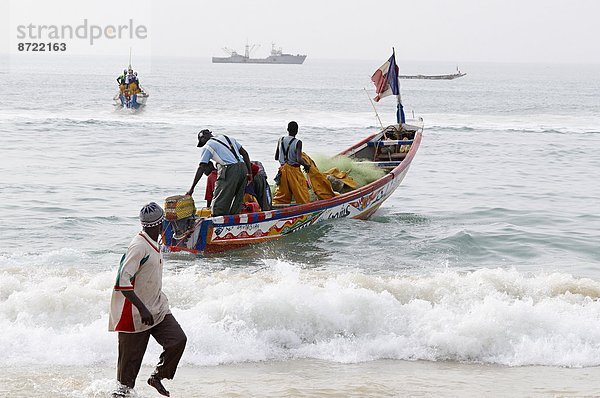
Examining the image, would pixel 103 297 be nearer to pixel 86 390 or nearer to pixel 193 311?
pixel 193 311

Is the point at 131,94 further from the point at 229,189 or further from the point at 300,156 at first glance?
the point at 229,189

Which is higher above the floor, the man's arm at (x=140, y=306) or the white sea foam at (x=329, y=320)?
the man's arm at (x=140, y=306)

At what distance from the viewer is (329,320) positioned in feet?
25.2

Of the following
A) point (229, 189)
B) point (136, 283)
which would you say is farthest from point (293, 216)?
point (136, 283)

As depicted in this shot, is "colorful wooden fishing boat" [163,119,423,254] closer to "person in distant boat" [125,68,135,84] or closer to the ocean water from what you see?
the ocean water

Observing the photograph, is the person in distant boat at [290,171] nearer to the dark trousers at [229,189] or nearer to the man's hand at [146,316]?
the dark trousers at [229,189]

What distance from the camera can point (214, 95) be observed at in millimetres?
58469

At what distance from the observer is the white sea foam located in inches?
282

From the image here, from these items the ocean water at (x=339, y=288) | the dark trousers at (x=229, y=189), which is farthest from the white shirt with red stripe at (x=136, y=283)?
the dark trousers at (x=229, y=189)

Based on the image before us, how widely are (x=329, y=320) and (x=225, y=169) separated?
122 inches

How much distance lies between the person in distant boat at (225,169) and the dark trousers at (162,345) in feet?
15.3

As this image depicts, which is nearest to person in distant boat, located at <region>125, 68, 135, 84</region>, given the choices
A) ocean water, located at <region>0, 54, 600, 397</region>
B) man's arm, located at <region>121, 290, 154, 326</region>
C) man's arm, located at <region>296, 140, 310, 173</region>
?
ocean water, located at <region>0, 54, 600, 397</region>

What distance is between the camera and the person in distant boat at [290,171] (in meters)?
11.3

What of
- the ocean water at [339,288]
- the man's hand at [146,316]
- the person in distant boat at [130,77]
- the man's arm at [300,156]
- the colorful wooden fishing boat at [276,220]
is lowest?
the ocean water at [339,288]
